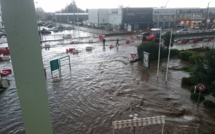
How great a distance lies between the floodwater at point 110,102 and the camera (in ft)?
30.9

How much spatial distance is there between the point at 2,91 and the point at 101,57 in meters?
12.4

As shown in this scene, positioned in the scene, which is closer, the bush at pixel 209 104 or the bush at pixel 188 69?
the bush at pixel 209 104

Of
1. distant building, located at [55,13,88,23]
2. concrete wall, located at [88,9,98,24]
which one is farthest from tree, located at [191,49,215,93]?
distant building, located at [55,13,88,23]

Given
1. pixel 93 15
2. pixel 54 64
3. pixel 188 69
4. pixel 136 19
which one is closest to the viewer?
pixel 54 64

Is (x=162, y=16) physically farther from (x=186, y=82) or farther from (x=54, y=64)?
(x=54, y=64)

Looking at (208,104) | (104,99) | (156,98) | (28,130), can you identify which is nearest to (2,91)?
(104,99)

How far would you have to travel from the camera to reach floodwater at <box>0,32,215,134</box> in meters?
9.42

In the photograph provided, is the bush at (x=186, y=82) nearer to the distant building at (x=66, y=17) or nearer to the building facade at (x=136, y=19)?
the building facade at (x=136, y=19)

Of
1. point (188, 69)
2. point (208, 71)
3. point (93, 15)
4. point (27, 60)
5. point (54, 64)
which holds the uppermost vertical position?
point (93, 15)

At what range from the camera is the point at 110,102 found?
39.3 feet

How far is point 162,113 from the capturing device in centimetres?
1055

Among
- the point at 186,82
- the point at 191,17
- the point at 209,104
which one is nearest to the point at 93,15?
the point at 191,17

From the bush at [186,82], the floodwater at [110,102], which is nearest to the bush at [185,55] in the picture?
the floodwater at [110,102]

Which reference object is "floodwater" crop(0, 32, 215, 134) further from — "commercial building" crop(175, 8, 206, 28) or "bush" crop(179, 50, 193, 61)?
"commercial building" crop(175, 8, 206, 28)
